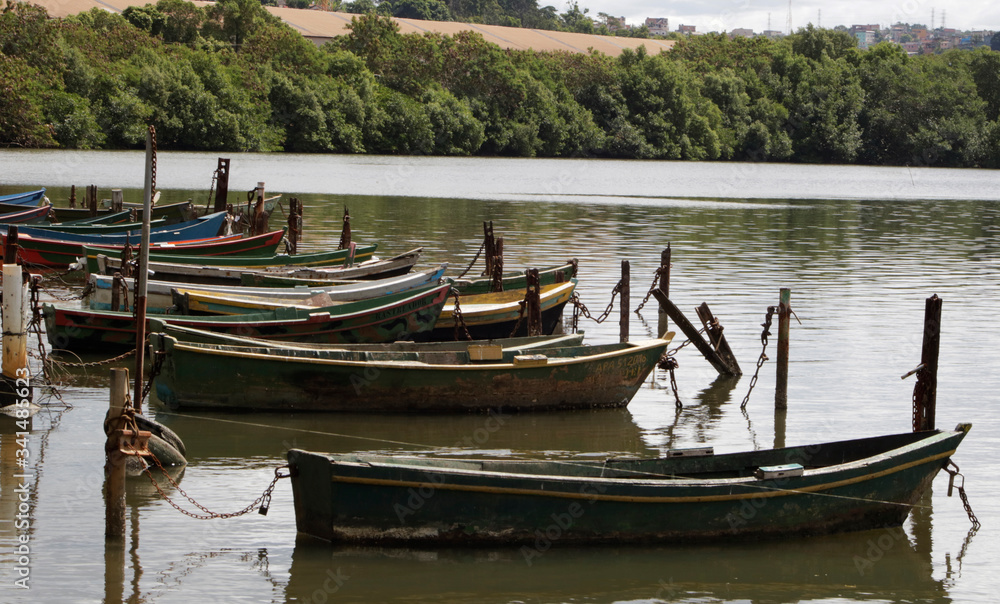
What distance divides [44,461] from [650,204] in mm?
47131

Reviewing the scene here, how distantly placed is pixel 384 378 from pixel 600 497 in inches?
200

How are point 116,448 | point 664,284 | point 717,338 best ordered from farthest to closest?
point 664,284 < point 717,338 < point 116,448

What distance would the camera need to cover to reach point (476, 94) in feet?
347

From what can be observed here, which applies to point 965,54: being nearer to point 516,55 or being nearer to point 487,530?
point 516,55

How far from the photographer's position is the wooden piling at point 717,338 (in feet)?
57.3

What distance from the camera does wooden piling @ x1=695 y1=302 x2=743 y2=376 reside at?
57.3 feet

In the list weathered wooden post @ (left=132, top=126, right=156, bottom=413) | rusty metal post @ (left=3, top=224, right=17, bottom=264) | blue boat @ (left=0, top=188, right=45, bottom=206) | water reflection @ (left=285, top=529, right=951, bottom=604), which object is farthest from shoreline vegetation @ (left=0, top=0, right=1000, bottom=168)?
water reflection @ (left=285, top=529, right=951, bottom=604)

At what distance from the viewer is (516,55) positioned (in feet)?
368

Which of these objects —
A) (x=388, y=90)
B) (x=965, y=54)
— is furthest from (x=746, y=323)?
(x=965, y=54)

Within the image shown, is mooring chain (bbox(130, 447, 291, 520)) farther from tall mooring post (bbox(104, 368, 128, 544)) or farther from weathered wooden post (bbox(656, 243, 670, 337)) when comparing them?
weathered wooden post (bbox(656, 243, 670, 337))

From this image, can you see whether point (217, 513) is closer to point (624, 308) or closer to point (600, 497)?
point (600, 497)

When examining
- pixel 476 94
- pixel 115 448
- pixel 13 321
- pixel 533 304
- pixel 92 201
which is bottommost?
pixel 115 448

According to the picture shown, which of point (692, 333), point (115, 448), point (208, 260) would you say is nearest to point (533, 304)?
point (692, 333)

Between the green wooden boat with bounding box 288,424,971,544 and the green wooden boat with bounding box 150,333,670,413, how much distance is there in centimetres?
386
